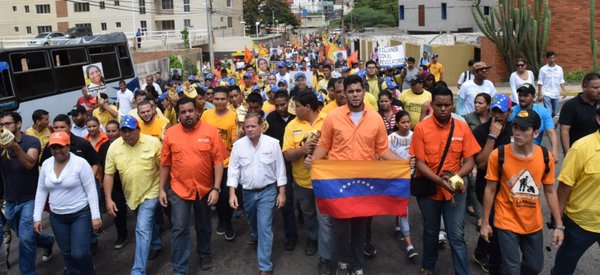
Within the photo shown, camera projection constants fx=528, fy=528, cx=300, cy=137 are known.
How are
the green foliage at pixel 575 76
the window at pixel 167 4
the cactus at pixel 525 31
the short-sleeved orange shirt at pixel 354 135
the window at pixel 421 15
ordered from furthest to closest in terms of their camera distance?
the window at pixel 167 4, the window at pixel 421 15, the green foliage at pixel 575 76, the cactus at pixel 525 31, the short-sleeved orange shirt at pixel 354 135

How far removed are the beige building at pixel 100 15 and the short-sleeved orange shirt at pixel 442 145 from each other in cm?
5268

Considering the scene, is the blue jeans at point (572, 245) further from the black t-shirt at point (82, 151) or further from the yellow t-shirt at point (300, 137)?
the black t-shirt at point (82, 151)

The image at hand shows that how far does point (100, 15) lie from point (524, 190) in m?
57.4

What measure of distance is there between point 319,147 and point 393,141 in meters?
1.49

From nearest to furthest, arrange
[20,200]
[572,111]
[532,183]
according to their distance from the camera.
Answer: [532,183], [20,200], [572,111]

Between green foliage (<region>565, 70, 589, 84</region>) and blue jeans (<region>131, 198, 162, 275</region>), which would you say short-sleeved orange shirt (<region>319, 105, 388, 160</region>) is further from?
green foliage (<region>565, 70, 589, 84</region>)

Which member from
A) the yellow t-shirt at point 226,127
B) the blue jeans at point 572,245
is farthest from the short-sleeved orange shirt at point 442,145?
the yellow t-shirt at point 226,127

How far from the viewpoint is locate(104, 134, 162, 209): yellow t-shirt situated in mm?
5242

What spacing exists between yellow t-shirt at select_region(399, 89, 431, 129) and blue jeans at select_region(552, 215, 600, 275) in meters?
3.24

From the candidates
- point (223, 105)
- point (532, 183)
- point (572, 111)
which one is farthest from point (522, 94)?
point (223, 105)

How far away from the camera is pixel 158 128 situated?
651cm

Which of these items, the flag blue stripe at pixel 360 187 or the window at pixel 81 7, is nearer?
the flag blue stripe at pixel 360 187

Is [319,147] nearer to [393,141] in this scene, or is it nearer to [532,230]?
[393,141]

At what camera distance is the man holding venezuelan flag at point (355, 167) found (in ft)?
14.8
